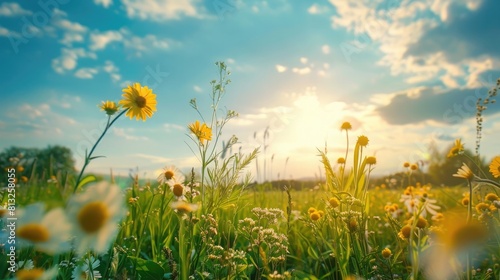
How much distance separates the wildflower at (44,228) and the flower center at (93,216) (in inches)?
1.3

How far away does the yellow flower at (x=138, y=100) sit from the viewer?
6.86 feet

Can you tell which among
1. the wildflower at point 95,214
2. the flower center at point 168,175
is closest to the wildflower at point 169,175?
the flower center at point 168,175

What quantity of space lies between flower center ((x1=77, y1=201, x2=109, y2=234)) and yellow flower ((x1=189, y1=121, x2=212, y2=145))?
1749mm

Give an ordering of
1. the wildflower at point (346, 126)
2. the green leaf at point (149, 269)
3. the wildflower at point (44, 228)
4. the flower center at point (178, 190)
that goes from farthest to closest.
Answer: the wildflower at point (346, 126) → the flower center at point (178, 190) → the green leaf at point (149, 269) → the wildflower at point (44, 228)

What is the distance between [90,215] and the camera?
32.9 inches

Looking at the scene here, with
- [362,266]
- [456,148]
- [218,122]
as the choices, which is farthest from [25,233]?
[456,148]

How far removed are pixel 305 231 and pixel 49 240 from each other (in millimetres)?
3143

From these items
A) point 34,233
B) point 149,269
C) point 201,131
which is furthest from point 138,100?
point 34,233

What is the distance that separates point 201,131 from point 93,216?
1.84m

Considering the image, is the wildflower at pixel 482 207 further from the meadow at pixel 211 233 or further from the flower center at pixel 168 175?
the flower center at pixel 168 175

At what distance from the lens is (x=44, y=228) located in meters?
0.83

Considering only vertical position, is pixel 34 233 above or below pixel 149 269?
above

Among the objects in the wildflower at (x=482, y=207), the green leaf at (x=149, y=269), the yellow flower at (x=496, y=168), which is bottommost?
the green leaf at (x=149, y=269)

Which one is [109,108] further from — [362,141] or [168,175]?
[362,141]
